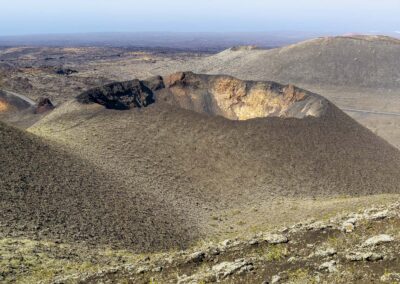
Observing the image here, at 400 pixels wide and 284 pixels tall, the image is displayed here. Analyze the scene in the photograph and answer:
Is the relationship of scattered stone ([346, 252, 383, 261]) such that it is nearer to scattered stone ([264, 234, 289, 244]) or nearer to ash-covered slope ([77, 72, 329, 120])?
scattered stone ([264, 234, 289, 244])

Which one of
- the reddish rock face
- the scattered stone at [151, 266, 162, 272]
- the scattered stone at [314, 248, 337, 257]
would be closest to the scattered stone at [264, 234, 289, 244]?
the scattered stone at [314, 248, 337, 257]

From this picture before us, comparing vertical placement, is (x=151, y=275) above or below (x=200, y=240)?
above

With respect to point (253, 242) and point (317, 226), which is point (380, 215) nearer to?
point (317, 226)

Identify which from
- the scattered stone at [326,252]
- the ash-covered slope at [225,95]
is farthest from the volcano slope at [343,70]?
the scattered stone at [326,252]

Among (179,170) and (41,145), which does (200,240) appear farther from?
(41,145)

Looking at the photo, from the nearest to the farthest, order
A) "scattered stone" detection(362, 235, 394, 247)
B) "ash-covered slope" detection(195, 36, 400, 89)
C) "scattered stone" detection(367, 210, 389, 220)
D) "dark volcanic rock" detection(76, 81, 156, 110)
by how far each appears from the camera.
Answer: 1. "scattered stone" detection(362, 235, 394, 247)
2. "scattered stone" detection(367, 210, 389, 220)
3. "dark volcanic rock" detection(76, 81, 156, 110)
4. "ash-covered slope" detection(195, 36, 400, 89)

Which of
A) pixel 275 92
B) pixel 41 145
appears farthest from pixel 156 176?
pixel 275 92

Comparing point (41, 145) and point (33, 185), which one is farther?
point (41, 145)
